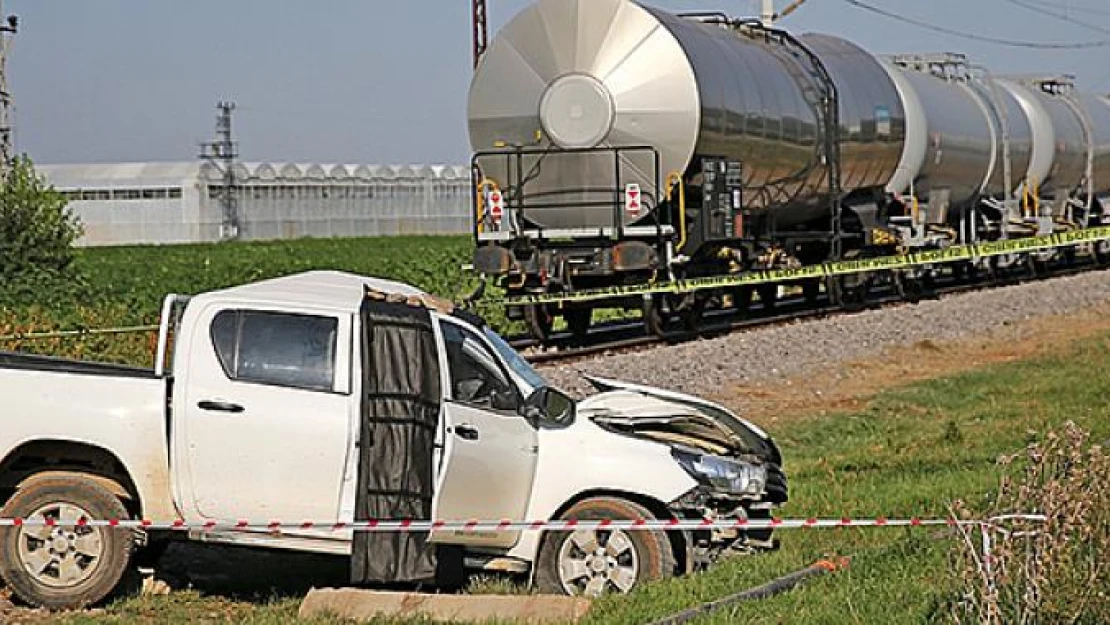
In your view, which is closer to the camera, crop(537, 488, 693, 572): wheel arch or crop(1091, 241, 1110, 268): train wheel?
crop(537, 488, 693, 572): wheel arch

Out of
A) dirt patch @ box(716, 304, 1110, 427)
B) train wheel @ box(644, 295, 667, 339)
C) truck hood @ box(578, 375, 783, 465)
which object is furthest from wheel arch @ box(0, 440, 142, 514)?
train wheel @ box(644, 295, 667, 339)

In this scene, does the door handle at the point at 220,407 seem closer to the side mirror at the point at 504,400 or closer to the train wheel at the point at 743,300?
the side mirror at the point at 504,400

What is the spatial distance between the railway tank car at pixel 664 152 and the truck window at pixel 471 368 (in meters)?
12.4

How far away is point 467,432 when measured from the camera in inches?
381

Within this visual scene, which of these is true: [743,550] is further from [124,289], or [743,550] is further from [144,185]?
[144,185]

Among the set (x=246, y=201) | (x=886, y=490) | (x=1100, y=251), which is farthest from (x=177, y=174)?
(x=886, y=490)

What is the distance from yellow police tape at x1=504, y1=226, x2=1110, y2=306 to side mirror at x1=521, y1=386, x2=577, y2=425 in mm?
12271

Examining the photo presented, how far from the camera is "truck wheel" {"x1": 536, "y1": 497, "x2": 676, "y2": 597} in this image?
968 cm

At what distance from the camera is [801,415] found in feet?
59.2

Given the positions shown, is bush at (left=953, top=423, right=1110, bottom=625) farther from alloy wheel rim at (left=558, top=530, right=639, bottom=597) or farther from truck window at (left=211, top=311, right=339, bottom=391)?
truck window at (left=211, top=311, right=339, bottom=391)

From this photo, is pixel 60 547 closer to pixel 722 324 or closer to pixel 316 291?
pixel 316 291

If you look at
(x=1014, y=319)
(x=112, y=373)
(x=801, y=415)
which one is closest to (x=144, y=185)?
(x=1014, y=319)

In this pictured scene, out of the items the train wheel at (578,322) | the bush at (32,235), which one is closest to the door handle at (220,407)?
the train wheel at (578,322)

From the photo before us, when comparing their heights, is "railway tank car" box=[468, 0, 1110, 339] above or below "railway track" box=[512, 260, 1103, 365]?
above
